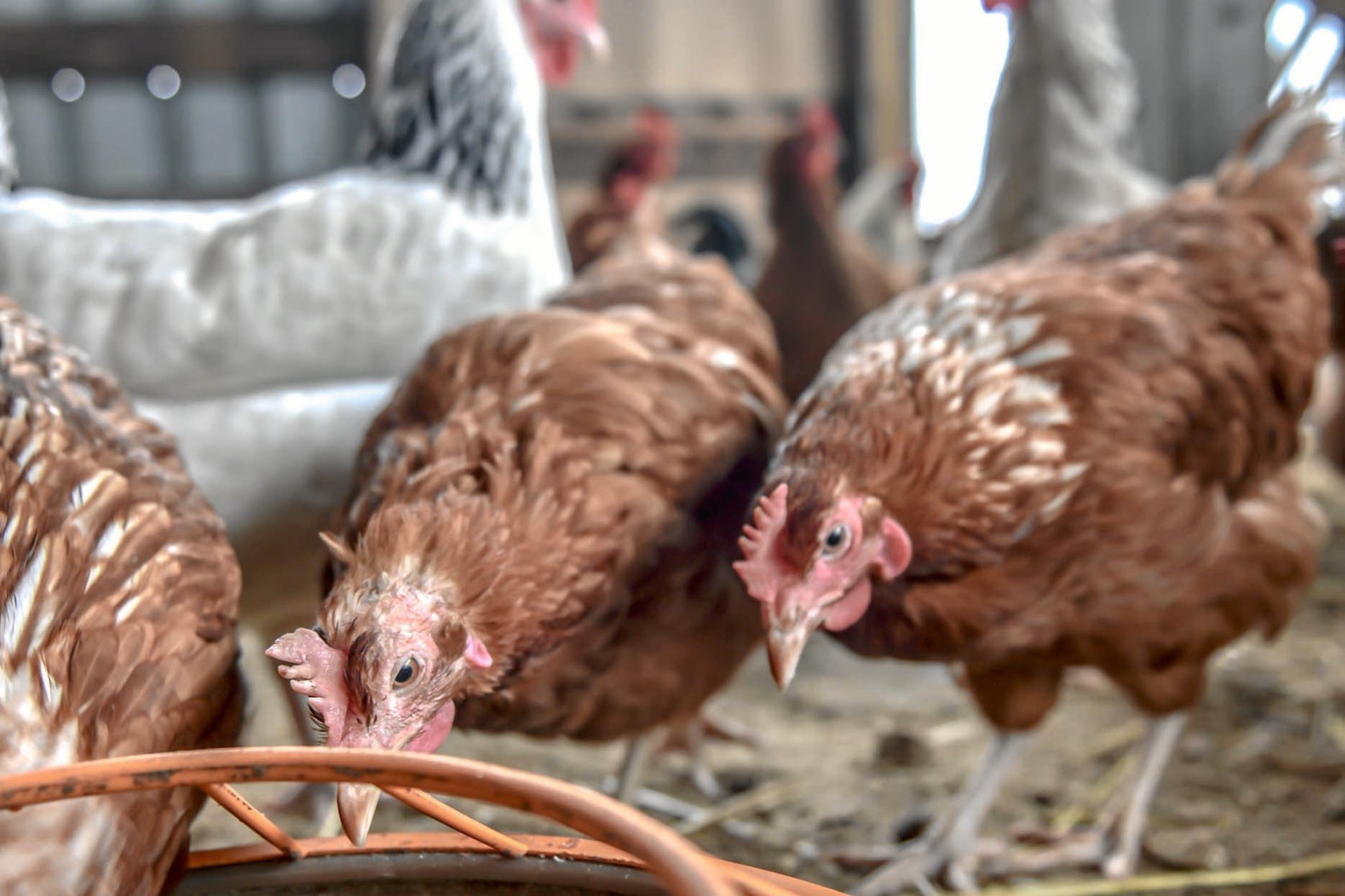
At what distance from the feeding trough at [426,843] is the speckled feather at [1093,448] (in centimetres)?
38

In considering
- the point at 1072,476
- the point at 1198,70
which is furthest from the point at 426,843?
the point at 1198,70

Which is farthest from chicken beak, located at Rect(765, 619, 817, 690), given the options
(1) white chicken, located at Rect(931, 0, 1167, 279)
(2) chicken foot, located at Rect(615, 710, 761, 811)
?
(1) white chicken, located at Rect(931, 0, 1167, 279)

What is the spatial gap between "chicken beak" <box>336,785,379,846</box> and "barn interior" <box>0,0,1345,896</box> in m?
0.04

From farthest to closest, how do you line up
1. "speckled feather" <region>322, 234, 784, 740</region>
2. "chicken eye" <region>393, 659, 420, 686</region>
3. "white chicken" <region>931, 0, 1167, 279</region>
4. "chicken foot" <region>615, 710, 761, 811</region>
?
"white chicken" <region>931, 0, 1167, 279</region>, "chicken foot" <region>615, 710, 761, 811</region>, "speckled feather" <region>322, 234, 784, 740</region>, "chicken eye" <region>393, 659, 420, 686</region>

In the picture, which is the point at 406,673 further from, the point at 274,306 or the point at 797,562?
the point at 274,306

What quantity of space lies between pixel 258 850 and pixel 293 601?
34.4 inches

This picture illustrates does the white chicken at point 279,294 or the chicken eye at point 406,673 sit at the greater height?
the white chicken at point 279,294

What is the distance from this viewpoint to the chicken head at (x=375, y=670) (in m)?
0.85

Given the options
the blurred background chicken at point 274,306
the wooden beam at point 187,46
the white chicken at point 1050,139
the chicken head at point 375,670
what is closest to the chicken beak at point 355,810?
the chicken head at point 375,670

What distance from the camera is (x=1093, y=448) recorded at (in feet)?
4.04

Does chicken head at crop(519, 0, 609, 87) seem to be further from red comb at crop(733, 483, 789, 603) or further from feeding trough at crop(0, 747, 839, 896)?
feeding trough at crop(0, 747, 839, 896)

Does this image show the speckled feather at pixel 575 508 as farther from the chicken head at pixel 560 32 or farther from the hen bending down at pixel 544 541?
the chicken head at pixel 560 32

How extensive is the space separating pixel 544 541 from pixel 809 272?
196 cm

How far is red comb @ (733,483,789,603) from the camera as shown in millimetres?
1036
